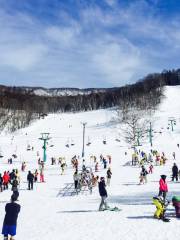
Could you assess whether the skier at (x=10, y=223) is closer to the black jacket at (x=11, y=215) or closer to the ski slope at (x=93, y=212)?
the black jacket at (x=11, y=215)

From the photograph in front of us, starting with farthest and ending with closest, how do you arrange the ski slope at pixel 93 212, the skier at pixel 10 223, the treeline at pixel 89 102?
1. the treeline at pixel 89 102
2. the ski slope at pixel 93 212
3. the skier at pixel 10 223

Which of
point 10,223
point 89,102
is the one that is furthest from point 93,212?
point 89,102

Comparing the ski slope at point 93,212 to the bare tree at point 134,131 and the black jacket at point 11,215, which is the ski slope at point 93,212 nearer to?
the black jacket at point 11,215

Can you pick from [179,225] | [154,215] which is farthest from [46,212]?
[179,225]

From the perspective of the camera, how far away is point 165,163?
127ft

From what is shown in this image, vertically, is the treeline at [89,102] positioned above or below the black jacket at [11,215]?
above

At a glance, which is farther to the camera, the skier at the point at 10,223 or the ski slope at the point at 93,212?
the ski slope at the point at 93,212

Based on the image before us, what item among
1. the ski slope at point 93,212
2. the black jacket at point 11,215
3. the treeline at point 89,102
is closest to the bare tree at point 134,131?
the treeline at point 89,102

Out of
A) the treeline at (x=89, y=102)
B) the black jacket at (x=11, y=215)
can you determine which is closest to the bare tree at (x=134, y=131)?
the treeline at (x=89, y=102)

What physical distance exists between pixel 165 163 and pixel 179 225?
25.6 m

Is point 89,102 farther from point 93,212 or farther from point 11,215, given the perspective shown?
point 11,215

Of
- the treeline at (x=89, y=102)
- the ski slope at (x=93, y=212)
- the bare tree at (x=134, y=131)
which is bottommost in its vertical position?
the ski slope at (x=93, y=212)

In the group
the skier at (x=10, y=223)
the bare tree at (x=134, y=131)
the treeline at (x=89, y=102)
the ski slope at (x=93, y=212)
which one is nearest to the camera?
the skier at (x=10, y=223)

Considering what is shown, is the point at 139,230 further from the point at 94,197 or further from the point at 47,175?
the point at 47,175
